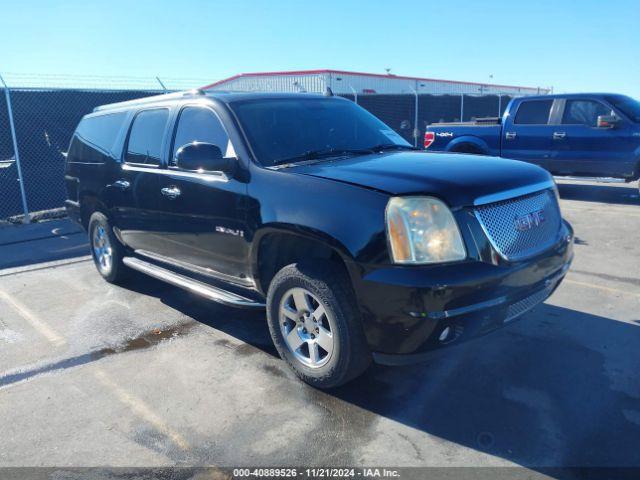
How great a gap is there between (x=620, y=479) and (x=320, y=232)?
1.98m

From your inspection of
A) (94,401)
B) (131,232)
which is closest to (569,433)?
(94,401)

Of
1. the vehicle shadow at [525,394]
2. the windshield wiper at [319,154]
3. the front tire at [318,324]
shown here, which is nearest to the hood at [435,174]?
the windshield wiper at [319,154]

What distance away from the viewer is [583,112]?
10.4m

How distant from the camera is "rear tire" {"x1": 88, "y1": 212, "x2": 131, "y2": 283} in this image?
5.66m

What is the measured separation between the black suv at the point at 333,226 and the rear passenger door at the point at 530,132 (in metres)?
7.11

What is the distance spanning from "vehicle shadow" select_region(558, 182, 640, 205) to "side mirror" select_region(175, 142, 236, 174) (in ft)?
28.4

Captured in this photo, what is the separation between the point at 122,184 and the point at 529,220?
373 centimetres

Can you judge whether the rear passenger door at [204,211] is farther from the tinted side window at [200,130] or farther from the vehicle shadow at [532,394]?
the vehicle shadow at [532,394]

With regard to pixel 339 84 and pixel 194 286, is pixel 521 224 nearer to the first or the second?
pixel 194 286

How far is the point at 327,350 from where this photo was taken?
3.35 m

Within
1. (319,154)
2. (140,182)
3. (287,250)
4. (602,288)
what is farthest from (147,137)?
(602,288)

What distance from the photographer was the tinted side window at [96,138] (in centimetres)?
556

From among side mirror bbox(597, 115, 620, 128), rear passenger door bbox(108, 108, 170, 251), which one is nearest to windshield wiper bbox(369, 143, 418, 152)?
rear passenger door bbox(108, 108, 170, 251)

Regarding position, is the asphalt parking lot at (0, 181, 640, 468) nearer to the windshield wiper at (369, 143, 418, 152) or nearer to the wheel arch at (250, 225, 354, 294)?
the wheel arch at (250, 225, 354, 294)
